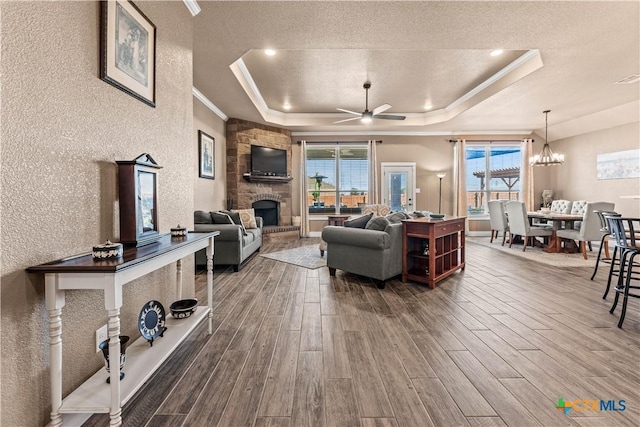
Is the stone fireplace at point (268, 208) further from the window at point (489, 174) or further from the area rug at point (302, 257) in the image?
the window at point (489, 174)

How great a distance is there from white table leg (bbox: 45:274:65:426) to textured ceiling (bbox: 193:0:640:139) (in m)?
2.67

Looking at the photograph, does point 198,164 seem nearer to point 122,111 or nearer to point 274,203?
point 274,203

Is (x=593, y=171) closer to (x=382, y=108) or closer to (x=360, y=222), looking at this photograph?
(x=382, y=108)

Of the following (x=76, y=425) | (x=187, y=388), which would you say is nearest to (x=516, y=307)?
(x=187, y=388)

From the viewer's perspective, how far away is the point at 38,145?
47.8 inches

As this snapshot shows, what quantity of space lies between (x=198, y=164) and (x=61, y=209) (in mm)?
4098

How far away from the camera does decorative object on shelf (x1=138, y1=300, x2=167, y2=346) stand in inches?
68.4

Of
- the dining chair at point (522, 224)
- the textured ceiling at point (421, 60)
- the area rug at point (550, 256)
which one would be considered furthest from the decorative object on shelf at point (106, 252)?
the dining chair at point (522, 224)

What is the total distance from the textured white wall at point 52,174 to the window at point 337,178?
6.36m

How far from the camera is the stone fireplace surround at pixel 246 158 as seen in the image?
21.7 feet

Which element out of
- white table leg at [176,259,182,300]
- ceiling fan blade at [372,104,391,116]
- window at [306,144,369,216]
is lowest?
white table leg at [176,259,182,300]

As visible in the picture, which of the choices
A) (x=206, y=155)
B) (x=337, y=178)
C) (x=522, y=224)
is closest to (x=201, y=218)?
(x=206, y=155)

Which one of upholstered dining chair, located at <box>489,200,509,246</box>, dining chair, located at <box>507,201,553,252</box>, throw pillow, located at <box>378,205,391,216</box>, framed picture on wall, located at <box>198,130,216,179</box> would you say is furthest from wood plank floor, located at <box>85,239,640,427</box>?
upholstered dining chair, located at <box>489,200,509,246</box>

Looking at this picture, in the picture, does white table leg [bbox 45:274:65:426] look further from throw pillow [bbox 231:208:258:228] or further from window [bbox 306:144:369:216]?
window [bbox 306:144:369:216]
